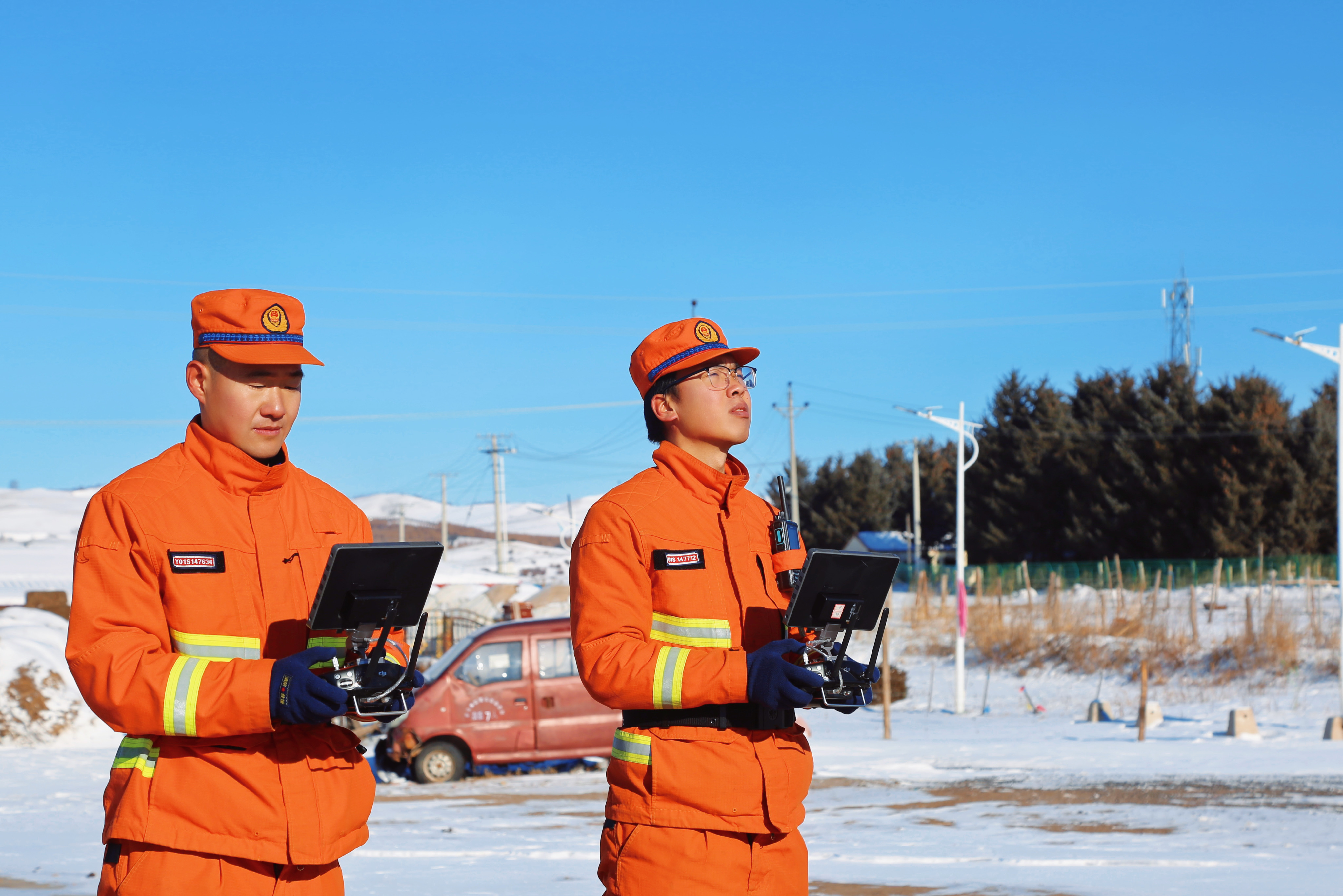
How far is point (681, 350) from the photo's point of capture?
12.8ft

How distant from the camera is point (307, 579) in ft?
10.9

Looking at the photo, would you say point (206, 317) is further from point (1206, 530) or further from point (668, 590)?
point (1206, 530)

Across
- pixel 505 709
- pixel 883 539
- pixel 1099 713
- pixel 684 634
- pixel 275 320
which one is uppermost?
pixel 275 320

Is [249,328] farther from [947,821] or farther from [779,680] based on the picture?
[947,821]

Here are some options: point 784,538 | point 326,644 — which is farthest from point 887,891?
point 326,644

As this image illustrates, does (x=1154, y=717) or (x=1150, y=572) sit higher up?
(x=1150, y=572)

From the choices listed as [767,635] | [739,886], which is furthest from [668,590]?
[739,886]

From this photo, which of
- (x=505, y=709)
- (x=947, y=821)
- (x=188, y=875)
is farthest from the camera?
(x=505, y=709)

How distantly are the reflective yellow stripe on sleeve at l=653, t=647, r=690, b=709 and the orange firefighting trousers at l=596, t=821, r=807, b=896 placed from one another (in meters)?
0.31

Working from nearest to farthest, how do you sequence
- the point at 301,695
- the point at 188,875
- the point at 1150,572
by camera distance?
the point at 301,695 → the point at 188,875 → the point at 1150,572

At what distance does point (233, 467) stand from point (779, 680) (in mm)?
1344

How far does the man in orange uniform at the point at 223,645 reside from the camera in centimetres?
297

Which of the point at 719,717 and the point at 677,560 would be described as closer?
the point at 719,717

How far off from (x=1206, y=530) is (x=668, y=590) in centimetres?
4956
